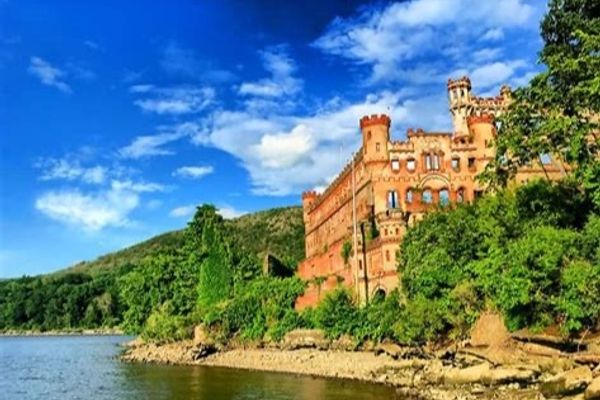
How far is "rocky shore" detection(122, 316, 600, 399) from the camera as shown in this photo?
2985cm

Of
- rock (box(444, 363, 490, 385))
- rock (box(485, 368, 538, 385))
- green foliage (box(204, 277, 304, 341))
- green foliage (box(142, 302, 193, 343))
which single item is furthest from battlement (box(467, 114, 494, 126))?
rock (box(485, 368, 538, 385))

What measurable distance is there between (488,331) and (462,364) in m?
3.14

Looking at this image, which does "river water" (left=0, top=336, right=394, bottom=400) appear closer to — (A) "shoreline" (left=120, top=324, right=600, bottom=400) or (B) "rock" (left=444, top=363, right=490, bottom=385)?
(A) "shoreline" (left=120, top=324, right=600, bottom=400)

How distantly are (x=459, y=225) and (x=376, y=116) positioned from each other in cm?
1993

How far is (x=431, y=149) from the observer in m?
63.6

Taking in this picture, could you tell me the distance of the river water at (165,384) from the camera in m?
38.3

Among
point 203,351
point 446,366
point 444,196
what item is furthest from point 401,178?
point 446,366

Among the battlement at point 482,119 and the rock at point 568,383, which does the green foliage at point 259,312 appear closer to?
the battlement at point 482,119

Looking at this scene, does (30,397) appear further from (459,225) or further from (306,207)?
(306,207)

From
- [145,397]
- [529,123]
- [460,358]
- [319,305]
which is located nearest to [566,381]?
[460,358]

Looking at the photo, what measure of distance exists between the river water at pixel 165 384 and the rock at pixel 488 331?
6743 millimetres

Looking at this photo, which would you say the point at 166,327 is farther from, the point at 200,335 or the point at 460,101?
→ the point at 460,101

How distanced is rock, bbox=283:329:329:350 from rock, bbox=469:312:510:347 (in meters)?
16.0

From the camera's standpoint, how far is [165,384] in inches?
1812
